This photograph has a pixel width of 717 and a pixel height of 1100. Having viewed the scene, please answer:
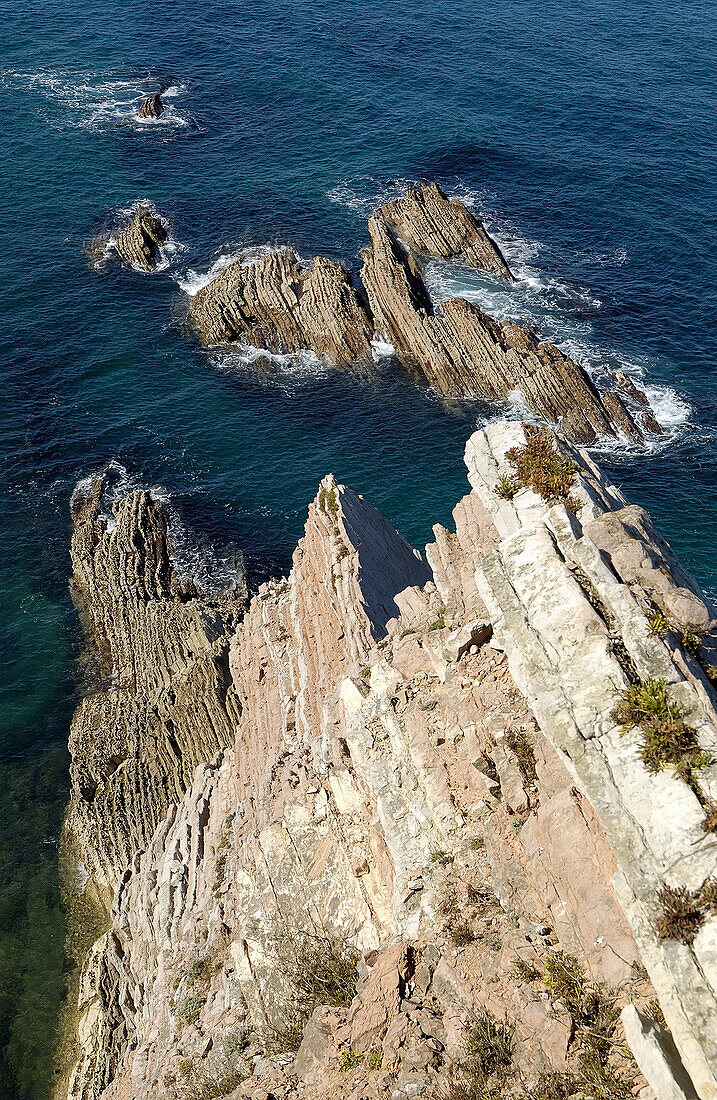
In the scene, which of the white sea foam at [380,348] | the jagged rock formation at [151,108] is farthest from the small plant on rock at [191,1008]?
the jagged rock formation at [151,108]

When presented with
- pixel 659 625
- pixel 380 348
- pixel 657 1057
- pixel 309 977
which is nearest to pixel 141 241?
pixel 380 348

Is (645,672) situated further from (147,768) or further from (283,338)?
(283,338)

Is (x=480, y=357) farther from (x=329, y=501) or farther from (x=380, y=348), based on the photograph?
(x=329, y=501)

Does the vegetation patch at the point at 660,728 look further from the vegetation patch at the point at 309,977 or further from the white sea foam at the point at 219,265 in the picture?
the white sea foam at the point at 219,265

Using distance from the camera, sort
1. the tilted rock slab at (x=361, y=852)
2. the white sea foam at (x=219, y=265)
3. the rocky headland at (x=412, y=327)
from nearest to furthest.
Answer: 1. the tilted rock slab at (x=361, y=852)
2. the rocky headland at (x=412, y=327)
3. the white sea foam at (x=219, y=265)

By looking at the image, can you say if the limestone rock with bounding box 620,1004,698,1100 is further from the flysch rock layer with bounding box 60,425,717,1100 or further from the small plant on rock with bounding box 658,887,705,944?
the small plant on rock with bounding box 658,887,705,944

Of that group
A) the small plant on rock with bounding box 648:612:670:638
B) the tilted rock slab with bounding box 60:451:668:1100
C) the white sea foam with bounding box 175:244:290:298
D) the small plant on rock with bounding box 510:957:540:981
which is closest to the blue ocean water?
the white sea foam with bounding box 175:244:290:298

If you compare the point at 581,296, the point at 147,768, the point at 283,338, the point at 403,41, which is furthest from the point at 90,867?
the point at 403,41
